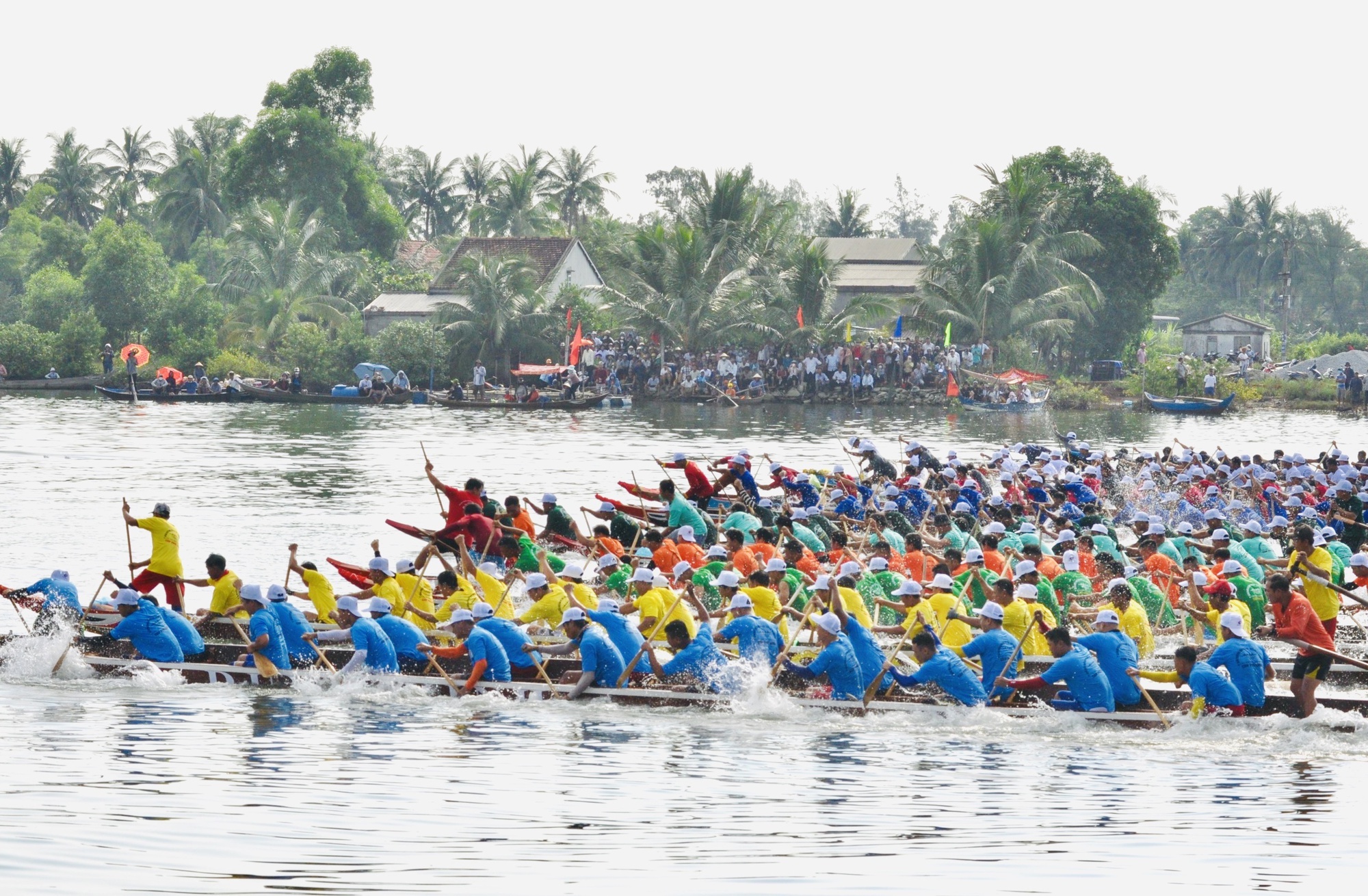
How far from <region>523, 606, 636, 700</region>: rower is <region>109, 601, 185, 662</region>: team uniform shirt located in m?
3.37

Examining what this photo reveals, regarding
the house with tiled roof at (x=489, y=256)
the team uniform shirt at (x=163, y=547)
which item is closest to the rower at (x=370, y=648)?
the team uniform shirt at (x=163, y=547)

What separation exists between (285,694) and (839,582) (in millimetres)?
4972

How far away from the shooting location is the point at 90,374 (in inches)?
2532

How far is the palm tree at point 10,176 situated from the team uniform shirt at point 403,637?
270 ft

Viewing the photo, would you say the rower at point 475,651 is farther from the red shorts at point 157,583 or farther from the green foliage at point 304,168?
the green foliage at point 304,168

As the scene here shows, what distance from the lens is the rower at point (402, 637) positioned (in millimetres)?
13938

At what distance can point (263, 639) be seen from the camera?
46.0ft

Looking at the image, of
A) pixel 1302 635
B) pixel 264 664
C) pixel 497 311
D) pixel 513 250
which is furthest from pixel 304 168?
pixel 1302 635

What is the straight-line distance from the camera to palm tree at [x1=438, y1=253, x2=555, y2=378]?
186ft

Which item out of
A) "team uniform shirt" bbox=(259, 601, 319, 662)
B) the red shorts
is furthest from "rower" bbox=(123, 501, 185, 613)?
"team uniform shirt" bbox=(259, 601, 319, 662)

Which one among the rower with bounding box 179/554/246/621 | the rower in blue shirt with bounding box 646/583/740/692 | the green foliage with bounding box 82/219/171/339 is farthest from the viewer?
the green foliage with bounding box 82/219/171/339

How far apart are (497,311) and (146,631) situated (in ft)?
141

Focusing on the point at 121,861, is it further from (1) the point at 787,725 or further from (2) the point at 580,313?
(2) the point at 580,313

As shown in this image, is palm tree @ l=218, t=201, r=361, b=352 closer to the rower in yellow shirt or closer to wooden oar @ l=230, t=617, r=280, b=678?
the rower in yellow shirt
